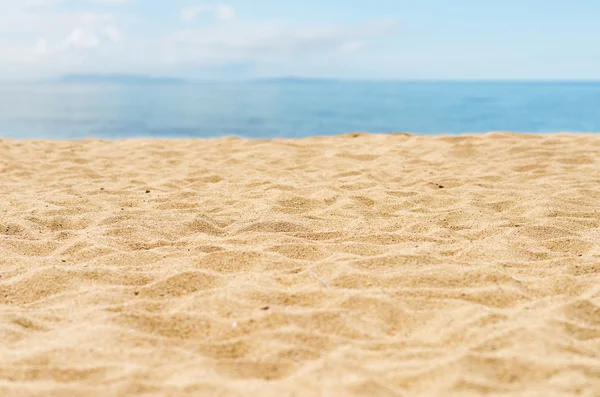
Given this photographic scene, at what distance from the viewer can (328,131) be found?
25.9 m

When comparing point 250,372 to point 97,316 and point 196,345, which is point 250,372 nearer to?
point 196,345

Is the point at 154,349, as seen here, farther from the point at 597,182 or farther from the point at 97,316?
the point at 597,182

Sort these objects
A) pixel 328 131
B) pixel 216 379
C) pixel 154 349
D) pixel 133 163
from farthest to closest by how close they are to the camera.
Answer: pixel 328 131 < pixel 133 163 < pixel 154 349 < pixel 216 379

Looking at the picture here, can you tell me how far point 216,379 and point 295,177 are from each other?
315cm

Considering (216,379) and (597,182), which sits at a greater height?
(597,182)

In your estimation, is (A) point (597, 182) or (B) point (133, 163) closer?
(A) point (597, 182)

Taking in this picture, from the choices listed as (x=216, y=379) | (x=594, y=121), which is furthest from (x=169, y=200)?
(x=594, y=121)

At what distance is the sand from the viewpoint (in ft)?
5.48

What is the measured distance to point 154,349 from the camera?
6.01 feet

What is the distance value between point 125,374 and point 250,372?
364mm

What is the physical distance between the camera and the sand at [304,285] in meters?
1.67

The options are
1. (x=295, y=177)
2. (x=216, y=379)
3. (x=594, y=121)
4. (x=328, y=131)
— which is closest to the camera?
(x=216, y=379)

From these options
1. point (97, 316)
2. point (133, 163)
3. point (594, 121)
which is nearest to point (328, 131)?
point (594, 121)

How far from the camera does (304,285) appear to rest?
91.0 inches
